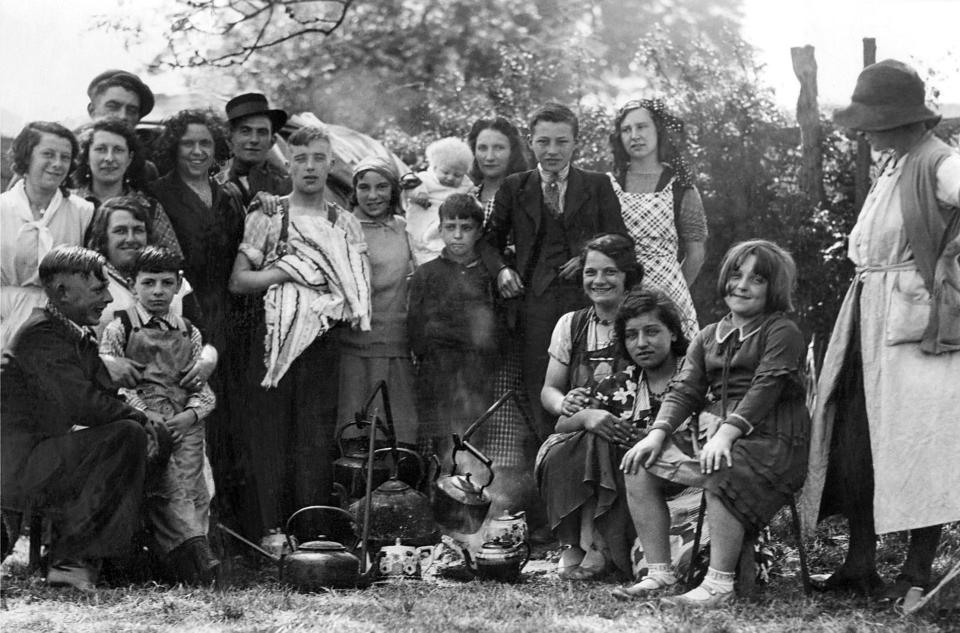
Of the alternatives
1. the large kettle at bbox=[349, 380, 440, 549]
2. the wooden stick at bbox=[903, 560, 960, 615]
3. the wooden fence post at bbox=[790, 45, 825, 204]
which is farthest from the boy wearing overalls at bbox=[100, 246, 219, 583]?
the wooden fence post at bbox=[790, 45, 825, 204]

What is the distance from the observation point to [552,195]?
6375mm

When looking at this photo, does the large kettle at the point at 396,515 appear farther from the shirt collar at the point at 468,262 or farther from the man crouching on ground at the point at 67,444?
the shirt collar at the point at 468,262

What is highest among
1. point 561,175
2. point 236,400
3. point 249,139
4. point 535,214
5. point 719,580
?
point 249,139

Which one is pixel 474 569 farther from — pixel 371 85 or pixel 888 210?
pixel 371 85

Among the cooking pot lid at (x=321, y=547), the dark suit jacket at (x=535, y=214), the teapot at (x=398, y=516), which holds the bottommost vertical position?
the cooking pot lid at (x=321, y=547)

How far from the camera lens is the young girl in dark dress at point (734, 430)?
187 inches

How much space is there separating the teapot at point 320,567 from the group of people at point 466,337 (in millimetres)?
565

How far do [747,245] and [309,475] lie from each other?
2458 mm

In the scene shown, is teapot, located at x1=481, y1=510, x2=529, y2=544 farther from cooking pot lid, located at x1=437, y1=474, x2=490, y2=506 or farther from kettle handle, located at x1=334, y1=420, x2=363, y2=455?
kettle handle, located at x1=334, y1=420, x2=363, y2=455

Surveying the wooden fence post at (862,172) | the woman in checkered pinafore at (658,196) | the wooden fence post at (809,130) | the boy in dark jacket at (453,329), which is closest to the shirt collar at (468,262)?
the boy in dark jacket at (453,329)

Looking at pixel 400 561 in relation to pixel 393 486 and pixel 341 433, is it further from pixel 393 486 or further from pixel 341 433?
pixel 341 433

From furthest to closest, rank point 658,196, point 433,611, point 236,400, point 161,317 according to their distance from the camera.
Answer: point 658,196
point 236,400
point 161,317
point 433,611

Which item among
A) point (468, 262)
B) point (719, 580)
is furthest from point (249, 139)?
point (719, 580)

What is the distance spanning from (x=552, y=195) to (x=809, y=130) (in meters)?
3.64
